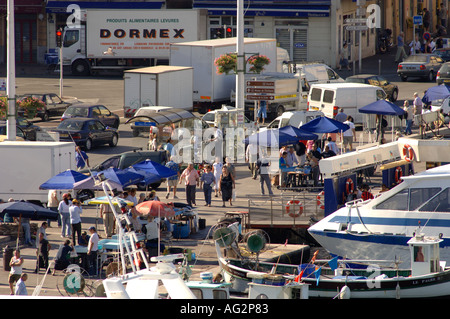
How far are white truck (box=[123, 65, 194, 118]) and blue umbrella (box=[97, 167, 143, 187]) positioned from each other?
52.6 ft

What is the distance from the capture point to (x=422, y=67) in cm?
5153

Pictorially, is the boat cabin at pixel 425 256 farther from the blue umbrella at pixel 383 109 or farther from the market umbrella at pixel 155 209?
the blue umbrella at pixel 383 109

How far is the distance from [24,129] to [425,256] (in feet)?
74.8

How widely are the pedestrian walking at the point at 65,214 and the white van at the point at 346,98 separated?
53.8 feet

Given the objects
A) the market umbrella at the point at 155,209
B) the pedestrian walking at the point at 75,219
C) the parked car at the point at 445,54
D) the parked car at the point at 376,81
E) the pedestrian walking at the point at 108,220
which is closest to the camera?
the market umbrella at the point at 155,209

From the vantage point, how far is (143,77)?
4066cm

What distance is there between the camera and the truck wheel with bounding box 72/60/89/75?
57.7 meters

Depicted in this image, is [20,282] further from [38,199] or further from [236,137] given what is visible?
[236,137]

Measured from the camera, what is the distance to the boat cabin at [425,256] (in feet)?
55.1

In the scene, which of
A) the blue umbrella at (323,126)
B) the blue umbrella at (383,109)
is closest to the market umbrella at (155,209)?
the blue umbrella at (323,126)

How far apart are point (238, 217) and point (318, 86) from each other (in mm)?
16918

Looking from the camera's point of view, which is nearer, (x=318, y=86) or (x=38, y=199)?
(x=38, y=199)

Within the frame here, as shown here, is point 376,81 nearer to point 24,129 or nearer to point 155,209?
point 24,129
